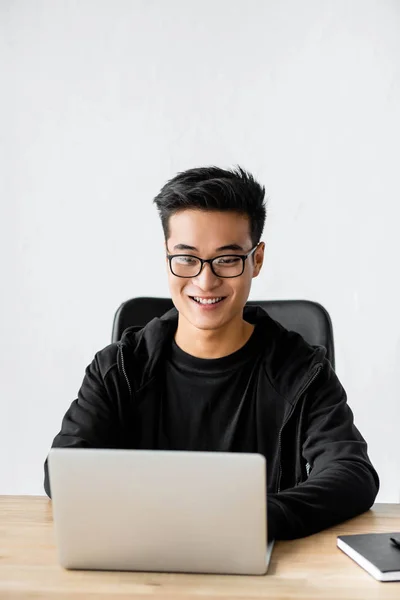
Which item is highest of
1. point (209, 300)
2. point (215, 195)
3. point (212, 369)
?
point (215, 195)

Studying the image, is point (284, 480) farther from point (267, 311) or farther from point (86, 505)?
point (86, 505)

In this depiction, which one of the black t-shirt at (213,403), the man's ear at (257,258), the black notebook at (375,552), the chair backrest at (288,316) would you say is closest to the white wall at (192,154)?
the chair backrest at (288,316)

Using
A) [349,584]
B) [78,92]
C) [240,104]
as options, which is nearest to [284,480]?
[349,584]

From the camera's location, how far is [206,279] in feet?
6.21

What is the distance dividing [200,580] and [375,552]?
0.28 m

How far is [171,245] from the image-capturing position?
195cm

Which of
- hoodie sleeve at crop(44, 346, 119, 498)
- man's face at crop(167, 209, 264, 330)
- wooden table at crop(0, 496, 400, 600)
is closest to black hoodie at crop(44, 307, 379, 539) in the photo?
hoodie sleeve at crop(44, 346, 119, 498)

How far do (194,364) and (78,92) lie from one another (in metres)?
1.77

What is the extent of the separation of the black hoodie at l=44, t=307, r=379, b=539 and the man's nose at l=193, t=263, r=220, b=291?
0.58ft

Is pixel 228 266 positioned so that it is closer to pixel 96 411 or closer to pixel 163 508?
pixel 96 411

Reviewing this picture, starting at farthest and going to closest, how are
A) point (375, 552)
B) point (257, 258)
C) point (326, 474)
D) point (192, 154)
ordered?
1. point (192, 154)
2. point (257, 258)
3. point (326, 474)
4. point (375, 552)

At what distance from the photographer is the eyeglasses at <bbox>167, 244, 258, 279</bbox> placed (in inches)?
75.1

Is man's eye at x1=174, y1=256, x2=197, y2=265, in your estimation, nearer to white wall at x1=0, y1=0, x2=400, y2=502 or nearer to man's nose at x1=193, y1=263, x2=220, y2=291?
man's nose at x1=193, y1=263, x2=220, y2=291

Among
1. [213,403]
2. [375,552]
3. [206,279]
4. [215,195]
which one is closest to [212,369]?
[213,403]
